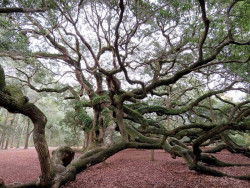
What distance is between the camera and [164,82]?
17.0 ft

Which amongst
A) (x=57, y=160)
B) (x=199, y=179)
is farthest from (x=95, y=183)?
(x=199, y=179)

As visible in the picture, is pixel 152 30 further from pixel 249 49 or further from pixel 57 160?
pixel 57 160

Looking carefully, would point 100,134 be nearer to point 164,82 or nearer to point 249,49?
point 164,82

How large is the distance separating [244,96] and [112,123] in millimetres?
11992

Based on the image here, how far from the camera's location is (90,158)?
179 inches

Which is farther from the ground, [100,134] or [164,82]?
[164,82]

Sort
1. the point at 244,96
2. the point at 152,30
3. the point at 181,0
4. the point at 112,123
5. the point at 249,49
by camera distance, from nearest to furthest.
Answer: the point at 181,0, the point at 249,49, the point at 152,30, the point at 112,123, the point at 244,96

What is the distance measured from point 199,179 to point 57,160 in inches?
157

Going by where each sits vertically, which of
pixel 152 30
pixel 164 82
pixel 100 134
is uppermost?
pixel 152 30

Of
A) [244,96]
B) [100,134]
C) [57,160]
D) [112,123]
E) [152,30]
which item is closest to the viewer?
[57,160]

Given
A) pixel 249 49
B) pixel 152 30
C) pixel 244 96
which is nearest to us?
pixel 249 49

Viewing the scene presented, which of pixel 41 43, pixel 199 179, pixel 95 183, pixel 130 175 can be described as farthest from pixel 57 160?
pixel 41 43

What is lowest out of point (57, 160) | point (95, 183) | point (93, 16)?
point (95, 183)

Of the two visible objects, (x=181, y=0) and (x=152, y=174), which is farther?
(x=152, y=174)
